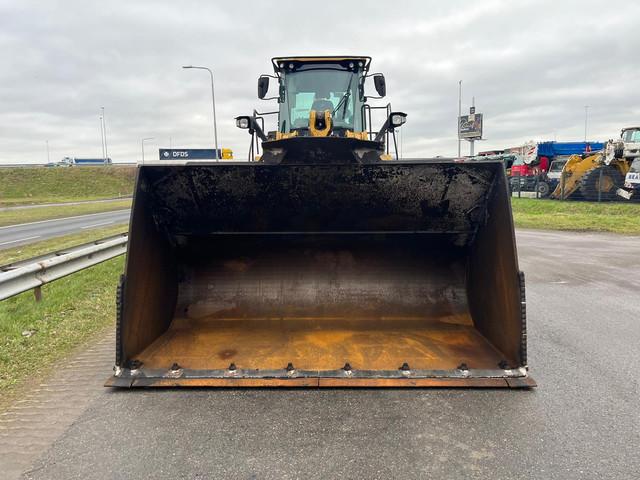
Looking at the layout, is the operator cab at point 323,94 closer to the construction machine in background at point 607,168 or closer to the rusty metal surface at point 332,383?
the rusty metal surface at point 332,383

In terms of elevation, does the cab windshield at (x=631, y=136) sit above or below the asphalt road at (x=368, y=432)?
above

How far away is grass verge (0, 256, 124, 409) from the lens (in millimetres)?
3748

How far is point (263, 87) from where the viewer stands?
692 cm

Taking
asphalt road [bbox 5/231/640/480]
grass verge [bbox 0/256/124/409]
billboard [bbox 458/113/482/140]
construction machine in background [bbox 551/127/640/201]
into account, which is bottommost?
asphalt road [bbox 5/231/640/480]

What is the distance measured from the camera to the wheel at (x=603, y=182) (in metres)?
19.5

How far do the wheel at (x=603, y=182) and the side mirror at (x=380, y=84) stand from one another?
16.3 metres

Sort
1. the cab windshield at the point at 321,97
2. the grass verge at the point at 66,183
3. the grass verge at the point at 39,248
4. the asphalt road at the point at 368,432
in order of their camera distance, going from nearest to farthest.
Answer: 1. the asphalt road at the point at 368,432
2. the cab windshield at the point at 321,97
3. the grass verge at the point at 39,248
4. the grass verge at the point at 66,183

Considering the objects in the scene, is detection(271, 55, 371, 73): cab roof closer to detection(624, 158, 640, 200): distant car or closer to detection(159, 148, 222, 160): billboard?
detection(624, 158, 640, 200): distant car

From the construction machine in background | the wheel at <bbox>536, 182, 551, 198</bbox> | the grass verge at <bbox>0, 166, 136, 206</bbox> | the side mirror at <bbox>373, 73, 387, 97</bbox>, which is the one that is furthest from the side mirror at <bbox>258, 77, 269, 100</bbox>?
the grass verge at <bbox>0, 166, 136, 206</bbox>

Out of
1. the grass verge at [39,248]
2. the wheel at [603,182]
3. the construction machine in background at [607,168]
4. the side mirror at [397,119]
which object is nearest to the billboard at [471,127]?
the construction machine in background at [607,168]

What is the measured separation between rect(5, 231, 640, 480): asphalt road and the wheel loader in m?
0.18

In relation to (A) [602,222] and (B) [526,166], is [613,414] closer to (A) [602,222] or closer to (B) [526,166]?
(A) [602,222]

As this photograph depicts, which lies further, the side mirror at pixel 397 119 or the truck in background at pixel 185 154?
the truck in background at pixel 185 154

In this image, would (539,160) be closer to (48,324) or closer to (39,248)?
(39,248)
